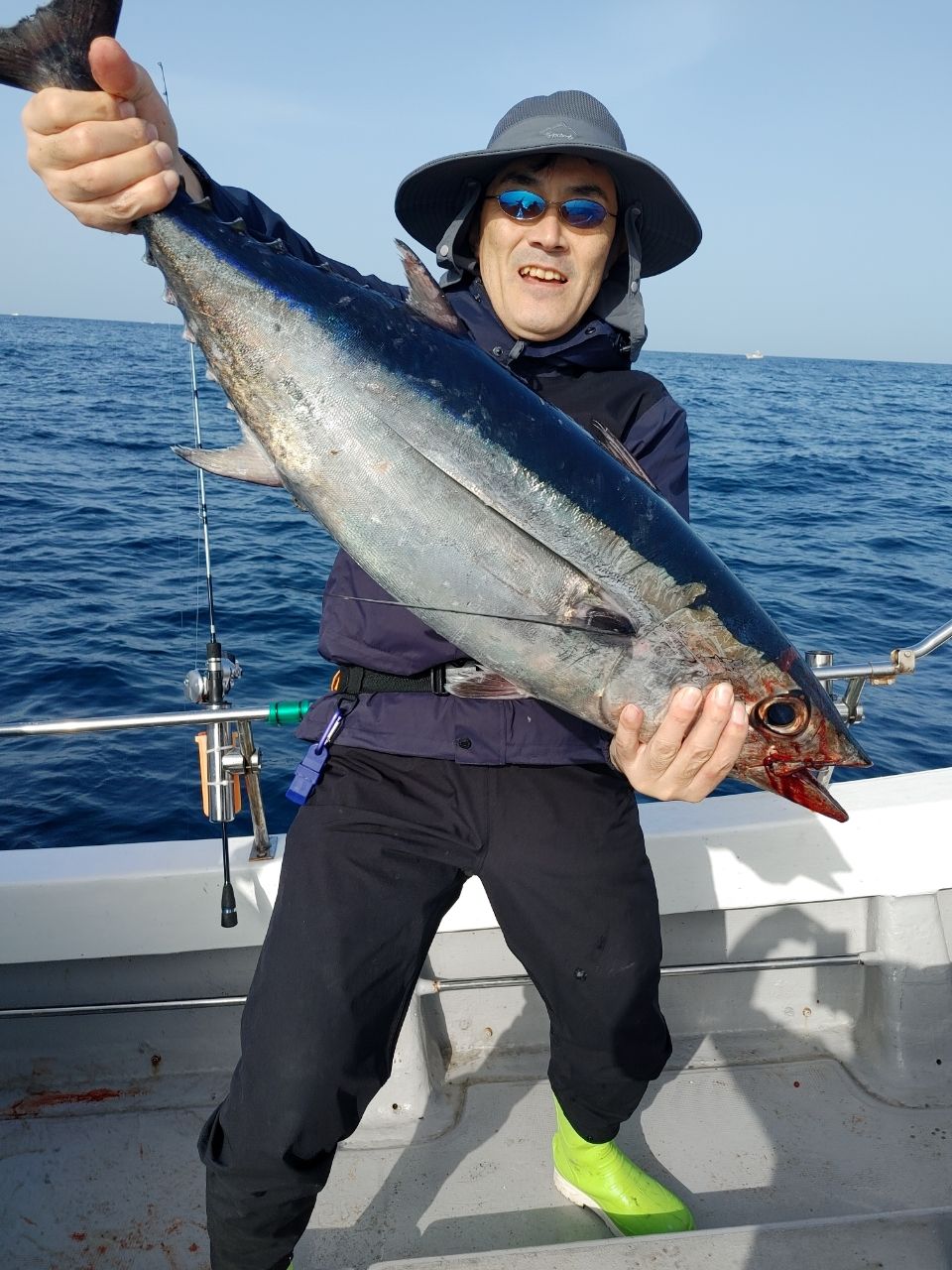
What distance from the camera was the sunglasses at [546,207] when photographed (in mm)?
2812

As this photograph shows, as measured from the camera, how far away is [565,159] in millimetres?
2867

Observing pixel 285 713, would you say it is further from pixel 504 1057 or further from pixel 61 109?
pixel 61 109

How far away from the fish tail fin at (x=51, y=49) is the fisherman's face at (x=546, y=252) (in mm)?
1256

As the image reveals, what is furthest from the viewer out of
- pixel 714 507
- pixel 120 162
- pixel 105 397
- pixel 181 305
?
pixel 105 397

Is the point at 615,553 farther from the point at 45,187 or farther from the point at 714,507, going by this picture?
the point at 714,507

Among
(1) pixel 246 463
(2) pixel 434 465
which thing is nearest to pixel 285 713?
(1) pixel 246 463

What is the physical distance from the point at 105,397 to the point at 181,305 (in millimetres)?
32253

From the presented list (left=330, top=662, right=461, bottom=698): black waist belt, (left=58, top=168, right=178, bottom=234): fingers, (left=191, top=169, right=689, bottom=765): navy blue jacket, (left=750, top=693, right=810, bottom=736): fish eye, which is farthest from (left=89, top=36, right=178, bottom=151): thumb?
(left=750, top=693, right=810, bottom=736): fish eye

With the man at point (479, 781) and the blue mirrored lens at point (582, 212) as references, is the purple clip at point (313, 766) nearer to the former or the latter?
the man at point (479, 781)

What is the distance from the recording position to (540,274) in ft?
9.34

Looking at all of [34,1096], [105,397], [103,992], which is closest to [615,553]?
[103,992]

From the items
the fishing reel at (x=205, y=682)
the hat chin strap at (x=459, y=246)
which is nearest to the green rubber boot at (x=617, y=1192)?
the fishing reel at (x=205, y=682)

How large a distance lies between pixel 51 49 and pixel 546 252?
138 centimetres

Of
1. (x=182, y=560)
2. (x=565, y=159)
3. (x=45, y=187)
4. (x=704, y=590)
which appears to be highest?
(x=565, y=159)
